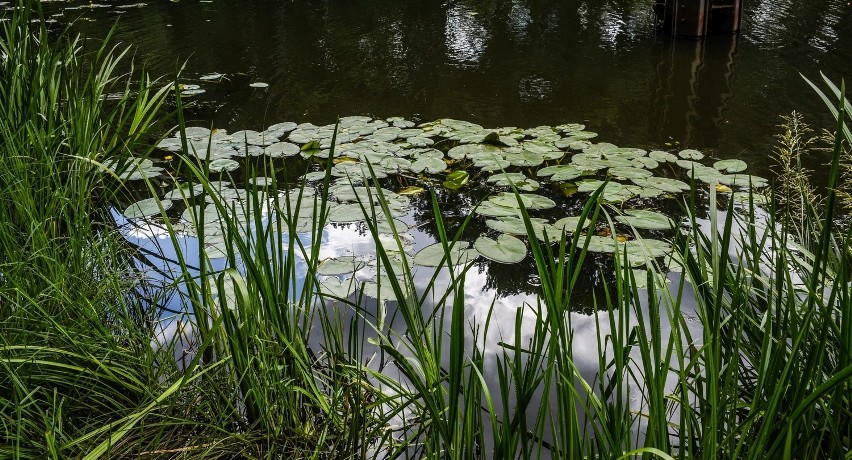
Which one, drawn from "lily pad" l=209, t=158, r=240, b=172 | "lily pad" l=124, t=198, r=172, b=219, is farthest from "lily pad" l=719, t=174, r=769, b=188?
"lily pad" l=124, t=198, r=172, b=219

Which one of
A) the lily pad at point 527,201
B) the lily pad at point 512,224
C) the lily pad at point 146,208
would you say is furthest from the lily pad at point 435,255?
the lily pad at point 146,208

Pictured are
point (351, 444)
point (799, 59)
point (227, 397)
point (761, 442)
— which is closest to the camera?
point (761, 442)

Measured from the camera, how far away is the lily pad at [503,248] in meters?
2.50

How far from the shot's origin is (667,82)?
478 cm

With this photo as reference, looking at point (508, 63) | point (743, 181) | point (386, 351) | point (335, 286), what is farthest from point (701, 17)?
point (386, 351)

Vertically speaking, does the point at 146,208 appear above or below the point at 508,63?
below

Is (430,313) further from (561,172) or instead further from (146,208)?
(146,208)

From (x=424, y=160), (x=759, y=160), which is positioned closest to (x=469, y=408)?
(x=424, y=160)

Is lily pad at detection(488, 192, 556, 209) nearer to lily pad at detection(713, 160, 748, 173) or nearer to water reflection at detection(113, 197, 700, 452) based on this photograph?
water reflection at detection(113, 197, 700, 452)

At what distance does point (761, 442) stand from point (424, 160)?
2.61 m

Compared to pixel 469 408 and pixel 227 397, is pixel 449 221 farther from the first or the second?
pixel 469 408

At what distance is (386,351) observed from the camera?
4.66ft

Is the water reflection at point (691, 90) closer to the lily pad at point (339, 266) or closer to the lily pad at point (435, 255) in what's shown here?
the lily pad at point (435, 255)

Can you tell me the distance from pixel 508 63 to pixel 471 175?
2447mm
